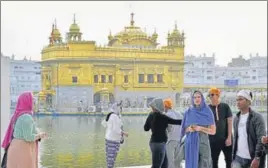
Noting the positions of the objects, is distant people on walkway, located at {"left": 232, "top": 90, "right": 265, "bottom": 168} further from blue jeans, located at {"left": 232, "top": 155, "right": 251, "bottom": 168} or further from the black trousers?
the black trousers

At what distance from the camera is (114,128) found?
3.96 m

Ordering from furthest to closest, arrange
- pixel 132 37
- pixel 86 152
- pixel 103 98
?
pixel 132 37
pixel 103 98
pixel 86 152

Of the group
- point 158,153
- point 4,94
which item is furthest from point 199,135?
point 4,94

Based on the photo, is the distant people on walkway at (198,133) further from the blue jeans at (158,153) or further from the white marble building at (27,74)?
the white marble building at (27,74)

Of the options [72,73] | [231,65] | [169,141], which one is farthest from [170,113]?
[231,65]

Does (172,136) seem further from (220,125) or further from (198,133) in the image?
(198,133)

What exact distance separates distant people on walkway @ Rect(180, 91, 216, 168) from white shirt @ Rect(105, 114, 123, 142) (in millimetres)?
968

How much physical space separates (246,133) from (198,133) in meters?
0.40

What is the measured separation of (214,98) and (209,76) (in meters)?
33.3

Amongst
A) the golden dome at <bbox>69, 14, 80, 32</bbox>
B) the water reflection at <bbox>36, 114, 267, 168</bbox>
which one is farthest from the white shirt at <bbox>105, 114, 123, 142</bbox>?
the golden dome at <bbox>69, 14, 80, 32</bbox>

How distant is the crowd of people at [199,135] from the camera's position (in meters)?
2.70

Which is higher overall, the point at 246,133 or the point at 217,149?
the point at 246,133

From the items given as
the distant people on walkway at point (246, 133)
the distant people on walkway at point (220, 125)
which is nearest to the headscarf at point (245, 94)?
the distant people on walkway at point (246, 133)

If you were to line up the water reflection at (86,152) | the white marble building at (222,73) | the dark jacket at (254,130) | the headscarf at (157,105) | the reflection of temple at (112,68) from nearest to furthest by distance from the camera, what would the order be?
the dark jacket at (254,130) < the headscarf at (157,105) < the water reflection at (86,152) < the reflection of temple at (112,68) < the white marble building at (222,73)
